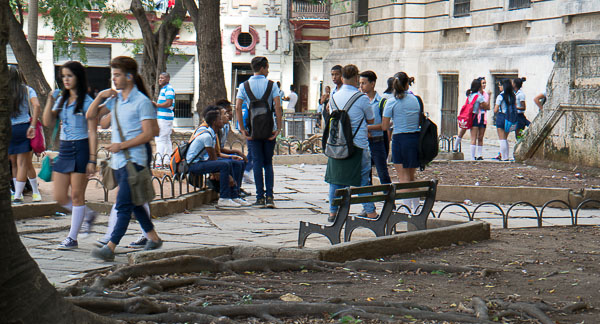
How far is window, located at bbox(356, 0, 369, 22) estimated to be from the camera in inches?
1280

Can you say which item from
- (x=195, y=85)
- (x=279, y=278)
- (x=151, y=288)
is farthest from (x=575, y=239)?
(x=195, y=85)

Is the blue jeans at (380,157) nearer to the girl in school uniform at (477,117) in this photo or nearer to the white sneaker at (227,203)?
the white sneaker at (227,203)

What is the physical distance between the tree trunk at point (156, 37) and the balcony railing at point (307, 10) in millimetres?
19113

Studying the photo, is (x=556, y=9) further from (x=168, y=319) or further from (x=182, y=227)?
(x=168, y=319)

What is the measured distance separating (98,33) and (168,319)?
3525 cm

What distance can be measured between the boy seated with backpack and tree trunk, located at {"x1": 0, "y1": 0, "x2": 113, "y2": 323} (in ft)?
22.4

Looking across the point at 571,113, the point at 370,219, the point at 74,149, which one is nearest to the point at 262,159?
the point at 370,219

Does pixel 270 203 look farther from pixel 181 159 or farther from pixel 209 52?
pixel 209 52

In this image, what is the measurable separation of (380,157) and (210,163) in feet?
7.08

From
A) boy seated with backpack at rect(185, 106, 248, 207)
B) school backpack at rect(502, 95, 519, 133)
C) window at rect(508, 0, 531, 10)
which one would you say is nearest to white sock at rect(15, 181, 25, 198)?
boy seated with backpack at rect(185, 106, 248, 207)

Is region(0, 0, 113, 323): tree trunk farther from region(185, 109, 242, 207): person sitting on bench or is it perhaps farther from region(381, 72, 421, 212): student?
region(185, 109, 242, 207): person sitting on bench

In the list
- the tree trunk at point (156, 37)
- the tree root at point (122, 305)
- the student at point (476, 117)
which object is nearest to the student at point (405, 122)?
the tree root at point (122, 305)

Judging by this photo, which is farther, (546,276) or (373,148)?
(373,148)

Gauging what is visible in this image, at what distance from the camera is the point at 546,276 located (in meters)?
7.03
